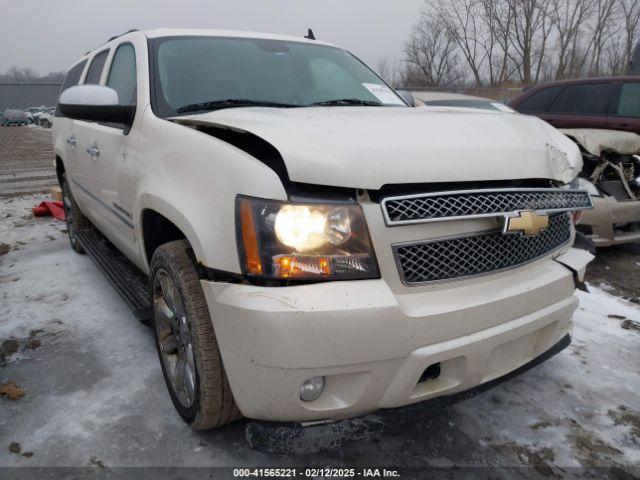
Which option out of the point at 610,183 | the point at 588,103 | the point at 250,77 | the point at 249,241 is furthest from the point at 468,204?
the point at 588,103

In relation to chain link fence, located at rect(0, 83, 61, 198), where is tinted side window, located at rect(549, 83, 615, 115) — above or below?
above

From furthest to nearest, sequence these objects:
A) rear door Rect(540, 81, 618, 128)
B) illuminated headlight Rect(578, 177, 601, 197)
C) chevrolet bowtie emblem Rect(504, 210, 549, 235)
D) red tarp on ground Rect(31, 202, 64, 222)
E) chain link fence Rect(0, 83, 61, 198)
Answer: chain link fence Rect(0, 83, 61, 198) < rear door Rect(540, 81, 618, 128) < red tarp on ground Rect(31, 202, 64, 222) < illuminated headlight Rect(578, 177, 601, 197) < chevrolet bowtie emblem Rect(504, 210, 549, 235)

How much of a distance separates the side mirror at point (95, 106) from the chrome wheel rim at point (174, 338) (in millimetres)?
850

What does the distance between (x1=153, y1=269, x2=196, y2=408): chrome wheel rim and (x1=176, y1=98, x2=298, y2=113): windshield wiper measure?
2.71ft

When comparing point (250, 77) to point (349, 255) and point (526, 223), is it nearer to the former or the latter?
point (349, 255)

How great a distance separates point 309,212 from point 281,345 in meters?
0.42

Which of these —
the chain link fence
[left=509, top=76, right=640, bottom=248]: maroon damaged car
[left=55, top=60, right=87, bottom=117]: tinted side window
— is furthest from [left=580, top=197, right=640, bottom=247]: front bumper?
the chain link fence

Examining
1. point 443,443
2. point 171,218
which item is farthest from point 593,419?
point 171,218

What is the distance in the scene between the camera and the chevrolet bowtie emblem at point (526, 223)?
1.74 m

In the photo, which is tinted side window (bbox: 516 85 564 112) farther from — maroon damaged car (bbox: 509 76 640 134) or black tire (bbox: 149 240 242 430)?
black tire (bbox: 149 240 242 430)

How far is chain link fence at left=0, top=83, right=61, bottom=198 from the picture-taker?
9.41 metres

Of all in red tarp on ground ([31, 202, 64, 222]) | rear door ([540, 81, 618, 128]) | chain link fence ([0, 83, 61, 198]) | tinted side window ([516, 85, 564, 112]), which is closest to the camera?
red tarp on ground ([31, 202, 64, 222])

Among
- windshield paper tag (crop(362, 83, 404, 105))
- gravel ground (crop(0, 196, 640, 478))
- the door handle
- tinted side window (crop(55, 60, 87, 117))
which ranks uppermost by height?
tinted side window (crop(55, 60, 87, 117))

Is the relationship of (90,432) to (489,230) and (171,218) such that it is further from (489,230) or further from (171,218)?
(489,230)
